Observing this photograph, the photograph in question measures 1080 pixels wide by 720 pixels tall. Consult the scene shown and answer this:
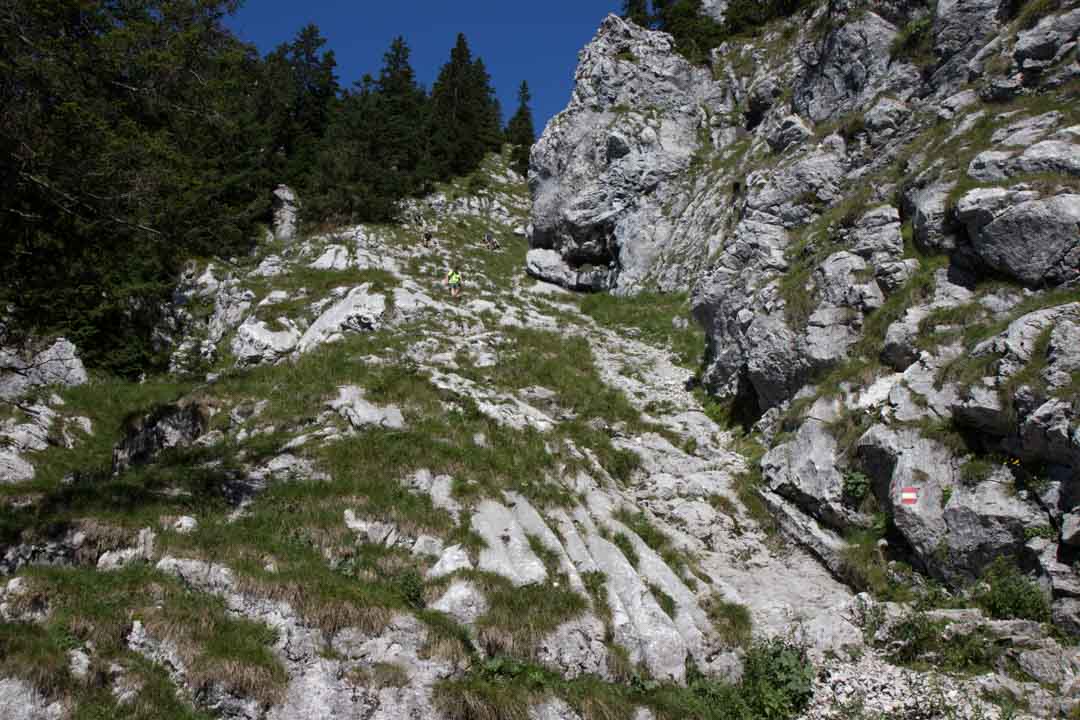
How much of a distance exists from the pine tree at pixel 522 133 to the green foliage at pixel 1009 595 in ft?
184

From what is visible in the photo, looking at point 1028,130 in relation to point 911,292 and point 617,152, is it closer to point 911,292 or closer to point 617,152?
point 911,292

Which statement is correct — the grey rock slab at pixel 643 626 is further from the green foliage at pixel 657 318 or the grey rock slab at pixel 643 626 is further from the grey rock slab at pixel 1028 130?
the grey rock slab at pixel 1028 130

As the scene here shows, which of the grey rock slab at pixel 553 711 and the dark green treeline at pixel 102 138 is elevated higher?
the dark green treeline at pixel 102 138

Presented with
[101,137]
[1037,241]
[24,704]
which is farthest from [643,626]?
[101,137]

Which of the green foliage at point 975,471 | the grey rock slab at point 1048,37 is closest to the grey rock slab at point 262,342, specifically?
the green foliage at point 975,471

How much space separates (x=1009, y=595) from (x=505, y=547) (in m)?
8.53

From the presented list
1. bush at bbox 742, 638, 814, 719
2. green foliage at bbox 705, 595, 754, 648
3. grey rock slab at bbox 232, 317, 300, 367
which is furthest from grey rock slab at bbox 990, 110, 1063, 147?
grey rock slab at bbox 232, 317, 300, 367

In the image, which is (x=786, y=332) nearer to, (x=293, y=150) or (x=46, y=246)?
(x=46, y=246)

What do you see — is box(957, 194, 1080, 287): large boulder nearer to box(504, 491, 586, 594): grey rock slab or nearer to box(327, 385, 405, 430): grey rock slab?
box(504, 491, 586, 594): grey rock slab

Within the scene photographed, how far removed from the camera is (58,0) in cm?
1084

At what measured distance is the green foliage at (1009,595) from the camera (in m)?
9.58

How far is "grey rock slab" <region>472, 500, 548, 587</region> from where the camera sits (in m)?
11.0

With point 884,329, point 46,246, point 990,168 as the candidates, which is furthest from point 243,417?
point 990,168

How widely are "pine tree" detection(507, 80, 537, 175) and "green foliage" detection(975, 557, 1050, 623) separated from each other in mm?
56131
